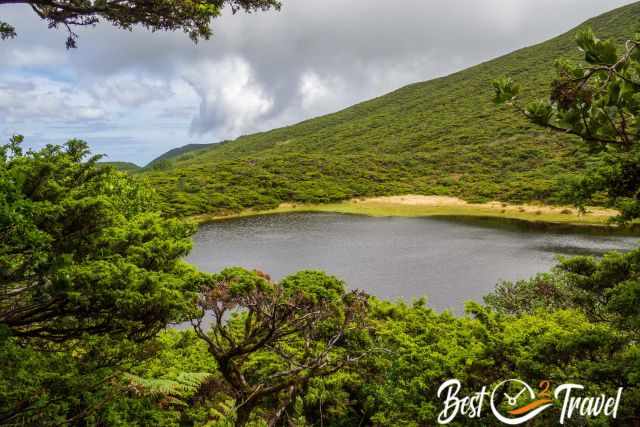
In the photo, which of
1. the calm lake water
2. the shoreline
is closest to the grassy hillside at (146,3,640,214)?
the shoreline

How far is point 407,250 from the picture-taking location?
1216 inches

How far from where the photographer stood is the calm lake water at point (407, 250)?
918 inches

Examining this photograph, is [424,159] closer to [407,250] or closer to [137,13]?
[407,250]

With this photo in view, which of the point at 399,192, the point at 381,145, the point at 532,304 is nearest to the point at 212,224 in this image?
the point at 399,192

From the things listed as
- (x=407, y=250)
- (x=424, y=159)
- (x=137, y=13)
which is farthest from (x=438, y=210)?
(x=137, y=13)

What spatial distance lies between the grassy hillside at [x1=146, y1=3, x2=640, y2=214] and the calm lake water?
821 centimetres

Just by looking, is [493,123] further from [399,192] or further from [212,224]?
[212,224]

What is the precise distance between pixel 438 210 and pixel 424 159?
27.3 metres

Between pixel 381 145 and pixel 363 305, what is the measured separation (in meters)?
86.0

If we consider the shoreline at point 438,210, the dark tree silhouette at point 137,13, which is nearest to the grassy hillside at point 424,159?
the shoreline at point 438,210

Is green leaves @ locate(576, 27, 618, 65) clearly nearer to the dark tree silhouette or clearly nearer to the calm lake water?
the dark tree silhouette

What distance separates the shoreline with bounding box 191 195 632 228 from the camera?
138ft

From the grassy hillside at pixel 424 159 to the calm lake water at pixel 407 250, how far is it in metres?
8.21

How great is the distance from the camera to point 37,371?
6.43 meters
